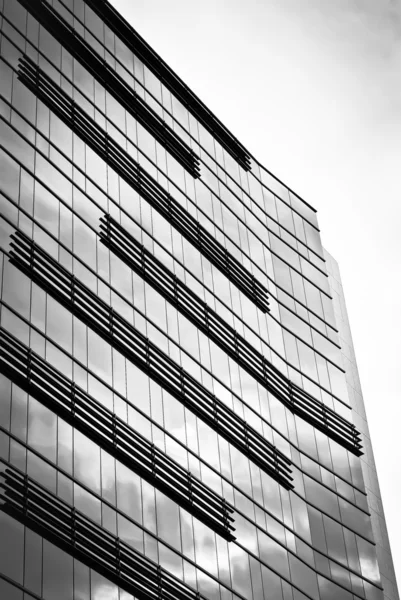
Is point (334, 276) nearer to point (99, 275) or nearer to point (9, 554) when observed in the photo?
point (99, 275)

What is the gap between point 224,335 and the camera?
A: 56.2m

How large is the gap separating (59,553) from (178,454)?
1235 centimetres

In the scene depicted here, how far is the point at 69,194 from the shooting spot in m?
46.7

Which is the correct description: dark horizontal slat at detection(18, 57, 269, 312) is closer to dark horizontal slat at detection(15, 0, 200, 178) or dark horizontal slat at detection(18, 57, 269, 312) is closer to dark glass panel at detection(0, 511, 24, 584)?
dark horizontal slat at detection(15, 0, 200, 178)

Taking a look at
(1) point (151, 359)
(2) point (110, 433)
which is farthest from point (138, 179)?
(2) point (110, 433)

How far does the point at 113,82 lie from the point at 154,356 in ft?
58.3

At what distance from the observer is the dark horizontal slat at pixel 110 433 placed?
124ft

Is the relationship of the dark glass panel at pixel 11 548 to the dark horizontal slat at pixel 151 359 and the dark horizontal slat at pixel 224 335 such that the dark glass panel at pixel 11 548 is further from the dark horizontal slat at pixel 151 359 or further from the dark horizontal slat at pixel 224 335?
the dark horizontal slat at pixel 224 335

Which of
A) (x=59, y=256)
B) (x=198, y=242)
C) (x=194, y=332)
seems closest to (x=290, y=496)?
(x=194, y=332)

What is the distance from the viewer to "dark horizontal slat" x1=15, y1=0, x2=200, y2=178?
51562mm

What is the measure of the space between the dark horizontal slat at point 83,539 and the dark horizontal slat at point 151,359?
374 inches

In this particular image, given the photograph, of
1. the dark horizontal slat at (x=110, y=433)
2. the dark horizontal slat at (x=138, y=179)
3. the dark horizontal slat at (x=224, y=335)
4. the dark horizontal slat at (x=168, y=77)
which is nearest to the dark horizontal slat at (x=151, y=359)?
the dark horizontal slat at (x=110, y=433)

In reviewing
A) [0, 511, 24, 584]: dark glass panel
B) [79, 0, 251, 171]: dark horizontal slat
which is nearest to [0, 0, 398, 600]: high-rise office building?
[0, 511, 24, 584]: dark glass panel

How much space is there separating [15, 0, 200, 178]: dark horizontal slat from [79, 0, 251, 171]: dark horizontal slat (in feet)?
13.4
